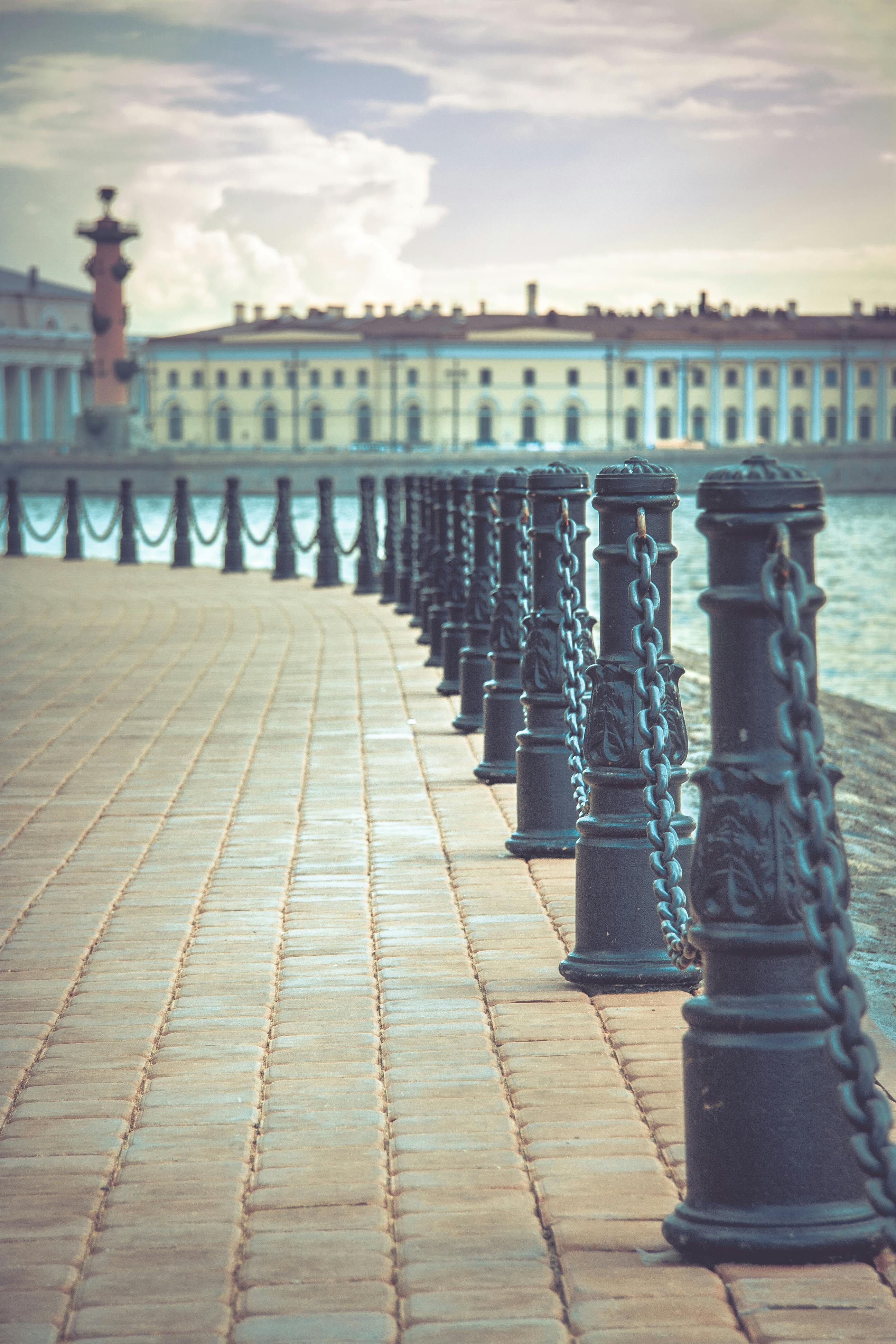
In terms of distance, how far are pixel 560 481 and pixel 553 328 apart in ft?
343

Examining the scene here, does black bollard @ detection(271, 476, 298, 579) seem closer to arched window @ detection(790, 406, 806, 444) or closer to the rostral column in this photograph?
the rostral column

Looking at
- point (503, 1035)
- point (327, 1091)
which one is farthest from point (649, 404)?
point (327, 1091)

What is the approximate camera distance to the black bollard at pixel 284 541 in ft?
58.1

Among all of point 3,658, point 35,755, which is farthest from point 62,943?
point 3,658

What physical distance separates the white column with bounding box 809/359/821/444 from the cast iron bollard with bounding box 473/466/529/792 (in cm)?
10733

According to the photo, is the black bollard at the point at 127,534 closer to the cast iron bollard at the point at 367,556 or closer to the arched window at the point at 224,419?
the cast iron bollard at the point at 367,556

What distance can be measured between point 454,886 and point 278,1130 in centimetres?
180

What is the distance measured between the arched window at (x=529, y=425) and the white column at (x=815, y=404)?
1721 centimetres

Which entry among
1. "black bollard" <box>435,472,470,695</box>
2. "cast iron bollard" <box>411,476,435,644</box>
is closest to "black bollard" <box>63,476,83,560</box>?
"cast iron bollard" <box>411,476,435,644</box>

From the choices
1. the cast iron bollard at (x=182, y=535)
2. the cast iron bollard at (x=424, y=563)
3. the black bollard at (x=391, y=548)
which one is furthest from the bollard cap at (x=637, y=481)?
the cast iron bollard at (x=182, y=535)

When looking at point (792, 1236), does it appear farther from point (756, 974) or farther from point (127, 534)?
point (127, 534)

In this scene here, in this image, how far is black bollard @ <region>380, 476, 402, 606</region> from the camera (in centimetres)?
1477

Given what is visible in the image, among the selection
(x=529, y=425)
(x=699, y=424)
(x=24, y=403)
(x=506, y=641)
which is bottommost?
(x=506, y=641)

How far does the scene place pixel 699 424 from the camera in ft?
361
